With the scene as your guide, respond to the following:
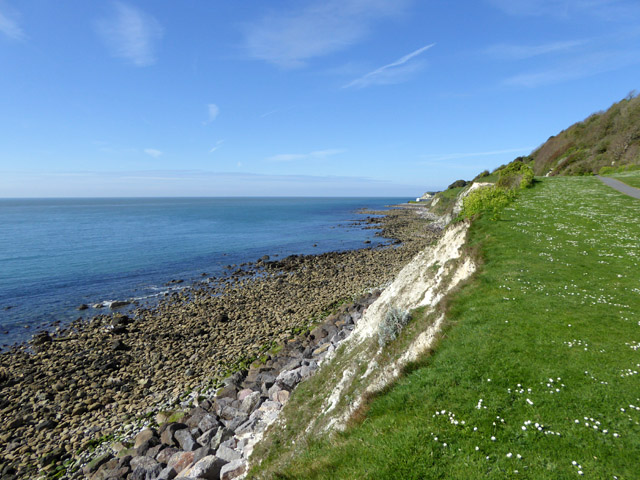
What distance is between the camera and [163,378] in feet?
73.6

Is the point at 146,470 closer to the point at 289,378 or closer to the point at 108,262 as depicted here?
the point at 289,378

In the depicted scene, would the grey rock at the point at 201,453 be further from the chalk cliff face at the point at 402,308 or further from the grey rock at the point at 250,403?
the chalk cliff face at the point at 402,308

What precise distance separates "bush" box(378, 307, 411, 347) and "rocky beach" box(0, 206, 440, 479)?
6825 mm

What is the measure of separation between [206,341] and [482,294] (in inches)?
905

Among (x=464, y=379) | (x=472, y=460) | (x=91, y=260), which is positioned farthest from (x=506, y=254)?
(x=91, y=260)

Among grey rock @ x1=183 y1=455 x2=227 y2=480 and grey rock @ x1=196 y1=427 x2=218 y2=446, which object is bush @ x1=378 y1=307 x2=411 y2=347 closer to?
grey rock @ x1=183 y1=455 x2=227 y2=480

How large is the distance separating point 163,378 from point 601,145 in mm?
93612

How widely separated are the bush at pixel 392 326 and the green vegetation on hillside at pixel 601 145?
7024 cm

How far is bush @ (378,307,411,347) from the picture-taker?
1387 centimetres

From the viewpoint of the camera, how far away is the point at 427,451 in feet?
23.3

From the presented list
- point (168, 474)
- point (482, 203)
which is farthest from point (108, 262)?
point (482, 203)

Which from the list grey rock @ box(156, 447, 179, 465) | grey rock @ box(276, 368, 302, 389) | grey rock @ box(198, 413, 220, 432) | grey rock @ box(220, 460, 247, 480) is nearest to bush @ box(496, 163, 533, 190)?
grey rock @ box(276, 368, 302, 389)

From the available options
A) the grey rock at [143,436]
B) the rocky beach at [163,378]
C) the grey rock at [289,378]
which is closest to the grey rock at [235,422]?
the rocky beach at [163,378]

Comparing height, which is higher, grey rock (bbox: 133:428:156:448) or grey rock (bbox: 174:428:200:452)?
grey rock (bbox: 174:428:200:452)
